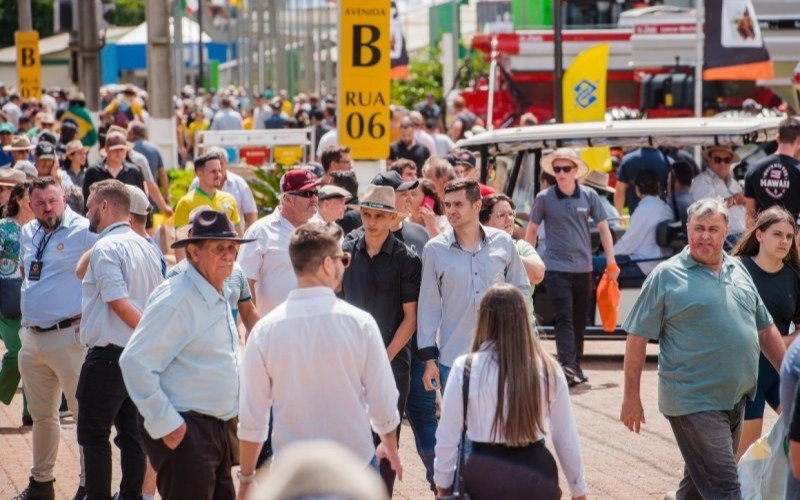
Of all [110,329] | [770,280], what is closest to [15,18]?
[110,329]

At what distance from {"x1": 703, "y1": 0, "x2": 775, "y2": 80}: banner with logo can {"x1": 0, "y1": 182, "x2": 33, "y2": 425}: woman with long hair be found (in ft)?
35.6

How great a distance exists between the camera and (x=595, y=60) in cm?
1991

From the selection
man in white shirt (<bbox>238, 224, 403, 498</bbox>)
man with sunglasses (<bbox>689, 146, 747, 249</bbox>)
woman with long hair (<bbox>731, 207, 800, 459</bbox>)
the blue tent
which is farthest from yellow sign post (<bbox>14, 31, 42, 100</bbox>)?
man in white shirt (<bbox>238, 224, 403, 498</bbox>)

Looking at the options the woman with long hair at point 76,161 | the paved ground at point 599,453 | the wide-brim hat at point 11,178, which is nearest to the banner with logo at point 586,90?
the woman with long hair at point 76,161

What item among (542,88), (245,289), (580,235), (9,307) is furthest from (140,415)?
(542,88)

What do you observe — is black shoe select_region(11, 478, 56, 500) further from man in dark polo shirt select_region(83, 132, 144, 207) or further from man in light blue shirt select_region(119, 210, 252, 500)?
man in dark polo shirt select_region(83, 132, 144, 207)

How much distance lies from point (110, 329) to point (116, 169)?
680 centimetres

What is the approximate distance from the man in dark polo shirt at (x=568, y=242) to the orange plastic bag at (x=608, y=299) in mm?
133

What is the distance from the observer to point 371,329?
565 cm

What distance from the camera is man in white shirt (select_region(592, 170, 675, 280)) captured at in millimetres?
13461

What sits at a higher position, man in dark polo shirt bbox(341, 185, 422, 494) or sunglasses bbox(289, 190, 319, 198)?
sunglasses bbox(289, 190, 319, 198)

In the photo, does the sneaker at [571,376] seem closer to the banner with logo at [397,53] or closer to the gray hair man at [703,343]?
the gray hair man at [703,343]

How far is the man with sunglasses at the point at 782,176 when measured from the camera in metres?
11.4

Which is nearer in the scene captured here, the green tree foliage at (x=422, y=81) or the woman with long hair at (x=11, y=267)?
the woman with long hair at (x=11, y=267)
